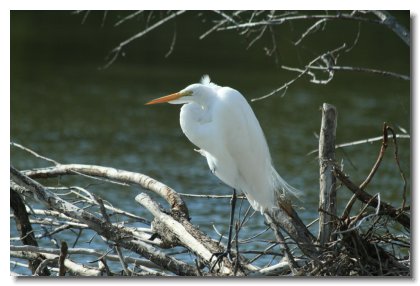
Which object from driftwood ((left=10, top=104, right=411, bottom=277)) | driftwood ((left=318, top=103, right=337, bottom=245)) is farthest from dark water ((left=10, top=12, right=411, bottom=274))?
driftwood ((left=318, top=103, right=337, bottom=245))

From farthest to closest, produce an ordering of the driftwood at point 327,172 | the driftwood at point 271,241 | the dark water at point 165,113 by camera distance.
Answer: the dark water at point 165,113
the driftwood at point 327,172
the driftwood at point 271,241

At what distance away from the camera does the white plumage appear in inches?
120

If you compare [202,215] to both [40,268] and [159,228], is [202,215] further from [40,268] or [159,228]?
[40,268]

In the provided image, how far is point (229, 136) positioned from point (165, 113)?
16.5ft

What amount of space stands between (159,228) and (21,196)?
58 centimetres

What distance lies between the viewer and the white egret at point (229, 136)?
3041mm

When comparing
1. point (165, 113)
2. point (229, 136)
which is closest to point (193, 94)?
point (229, 136)

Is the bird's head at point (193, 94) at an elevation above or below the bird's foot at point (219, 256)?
above

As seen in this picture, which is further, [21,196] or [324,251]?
[21,196]

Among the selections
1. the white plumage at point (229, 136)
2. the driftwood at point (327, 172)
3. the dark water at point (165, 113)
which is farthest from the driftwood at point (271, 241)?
the dark water at point (165, 113)

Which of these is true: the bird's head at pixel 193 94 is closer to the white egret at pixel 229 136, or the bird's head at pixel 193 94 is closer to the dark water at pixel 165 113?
the white egret at pixel 229 136

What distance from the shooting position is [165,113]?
8.09 metres
